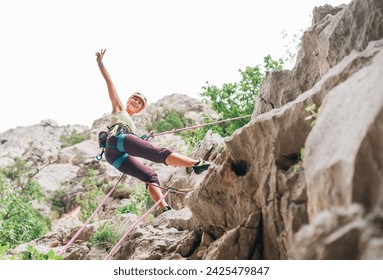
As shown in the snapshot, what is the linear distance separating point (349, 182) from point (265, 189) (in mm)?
2123

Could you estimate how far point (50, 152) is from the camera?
92.7 feet

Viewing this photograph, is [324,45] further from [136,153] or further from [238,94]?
[238,94]

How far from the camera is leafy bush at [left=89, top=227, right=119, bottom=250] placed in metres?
9.35

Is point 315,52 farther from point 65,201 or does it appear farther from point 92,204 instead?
point 65,201

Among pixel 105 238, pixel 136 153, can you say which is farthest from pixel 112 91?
pixel 105 238

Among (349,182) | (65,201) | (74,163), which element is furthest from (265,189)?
(74,163)

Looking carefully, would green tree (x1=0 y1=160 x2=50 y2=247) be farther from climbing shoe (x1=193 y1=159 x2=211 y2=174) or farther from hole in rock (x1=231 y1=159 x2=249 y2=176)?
hole in rock (x1=231 y1=159 x2=249 y2=176)

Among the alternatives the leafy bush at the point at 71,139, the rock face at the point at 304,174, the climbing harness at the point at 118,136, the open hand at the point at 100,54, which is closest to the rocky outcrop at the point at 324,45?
the rock face at the point at 304,174

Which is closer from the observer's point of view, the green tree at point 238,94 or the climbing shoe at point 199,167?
the climbing shoe at point 199,167

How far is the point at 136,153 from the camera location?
26.6ft

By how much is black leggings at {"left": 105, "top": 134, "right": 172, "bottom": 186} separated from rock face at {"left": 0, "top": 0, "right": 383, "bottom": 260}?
43.9 inches

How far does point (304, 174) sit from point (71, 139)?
28.8 metres

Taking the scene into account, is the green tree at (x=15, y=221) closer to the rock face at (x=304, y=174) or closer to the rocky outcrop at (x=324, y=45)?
the rock face at (x=304, y=174)

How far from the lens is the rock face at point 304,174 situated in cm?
313
